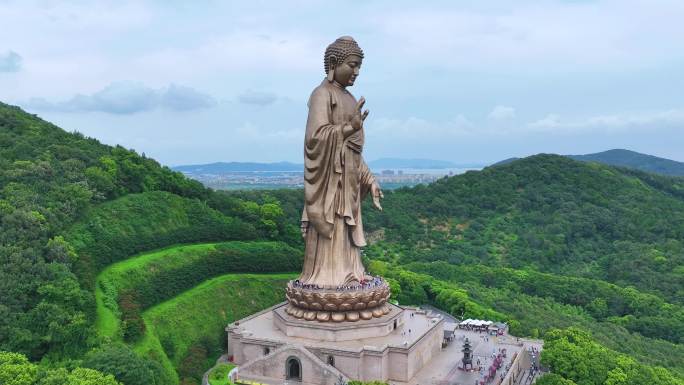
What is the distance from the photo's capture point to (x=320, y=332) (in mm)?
24062

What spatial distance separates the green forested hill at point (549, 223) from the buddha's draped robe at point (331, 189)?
30.3m

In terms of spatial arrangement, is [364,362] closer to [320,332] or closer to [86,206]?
[320,332]

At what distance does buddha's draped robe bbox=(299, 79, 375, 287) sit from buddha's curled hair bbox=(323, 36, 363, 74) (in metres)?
1.02

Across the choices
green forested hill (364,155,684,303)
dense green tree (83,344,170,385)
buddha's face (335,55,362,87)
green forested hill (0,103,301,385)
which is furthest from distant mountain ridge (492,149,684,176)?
dense green tree (83,344,170,385)

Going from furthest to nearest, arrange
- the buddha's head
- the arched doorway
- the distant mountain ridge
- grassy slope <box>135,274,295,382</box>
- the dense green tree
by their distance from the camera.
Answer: the distant mountain ridge → grassy slope <box>135,274,295,382</box> → the buddha's head → the arched doorway → the dense green tree

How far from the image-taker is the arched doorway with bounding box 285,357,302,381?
2344cm

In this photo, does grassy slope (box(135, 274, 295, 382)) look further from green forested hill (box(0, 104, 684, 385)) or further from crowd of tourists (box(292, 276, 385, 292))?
crowd of tourists (box(292, 276, 385, 292))

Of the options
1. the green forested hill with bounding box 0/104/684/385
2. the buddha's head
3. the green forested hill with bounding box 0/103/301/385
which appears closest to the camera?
the green forested hill with bounding box 0/103/301/385

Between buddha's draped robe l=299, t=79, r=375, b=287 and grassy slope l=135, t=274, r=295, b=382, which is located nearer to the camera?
buddha's draped robe l=299, t=79, r=375, b=287

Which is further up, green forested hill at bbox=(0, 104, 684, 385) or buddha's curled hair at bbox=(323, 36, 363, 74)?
buddha's curled hair at bbox=(323, 36, 363, 74)

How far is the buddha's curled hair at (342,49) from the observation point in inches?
1011

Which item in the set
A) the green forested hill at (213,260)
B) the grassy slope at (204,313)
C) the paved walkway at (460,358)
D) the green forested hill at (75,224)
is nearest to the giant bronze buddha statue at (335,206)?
the paved walkway at (460,358)

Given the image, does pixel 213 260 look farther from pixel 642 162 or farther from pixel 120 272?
pixel 642 162

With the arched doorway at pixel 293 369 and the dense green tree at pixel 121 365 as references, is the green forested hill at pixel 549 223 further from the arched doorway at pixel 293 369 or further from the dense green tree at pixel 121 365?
the dense green tree at pixel 121 365
